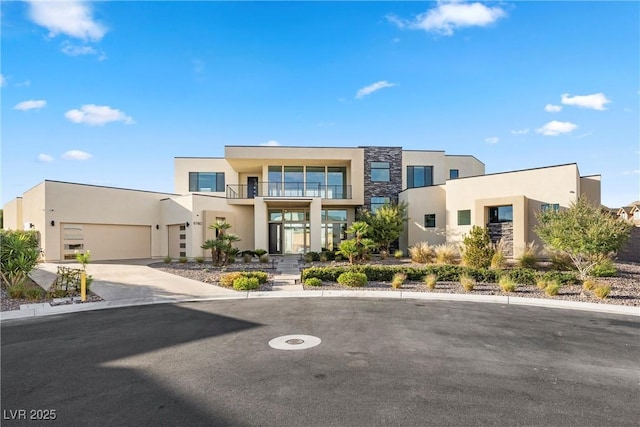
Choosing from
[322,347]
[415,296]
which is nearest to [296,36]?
[415,296]

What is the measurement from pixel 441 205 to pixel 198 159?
19538 mm

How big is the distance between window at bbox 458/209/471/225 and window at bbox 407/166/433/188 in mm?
7073

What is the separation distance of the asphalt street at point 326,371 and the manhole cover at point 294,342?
0.57 feet

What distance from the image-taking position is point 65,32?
1095 centimetres

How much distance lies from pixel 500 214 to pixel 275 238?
14.9 metres

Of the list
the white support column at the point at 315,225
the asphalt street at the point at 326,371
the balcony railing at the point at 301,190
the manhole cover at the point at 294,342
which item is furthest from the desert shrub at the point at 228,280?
the balcony railing at the point at 301,190

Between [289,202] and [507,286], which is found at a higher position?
[289,202]

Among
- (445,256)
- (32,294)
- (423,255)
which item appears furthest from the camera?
(423,255)

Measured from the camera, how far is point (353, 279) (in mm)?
13242

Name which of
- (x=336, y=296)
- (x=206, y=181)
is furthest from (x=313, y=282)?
(x=206, y=181)

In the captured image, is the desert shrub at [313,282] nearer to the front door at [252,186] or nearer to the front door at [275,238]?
the front door at [275,238]

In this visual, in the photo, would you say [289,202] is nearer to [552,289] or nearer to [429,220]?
[429,220]

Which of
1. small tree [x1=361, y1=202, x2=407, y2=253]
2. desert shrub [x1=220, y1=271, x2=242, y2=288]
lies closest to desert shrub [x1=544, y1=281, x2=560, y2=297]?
small tree [x1=361, y1=202, x2=407, y2=253]

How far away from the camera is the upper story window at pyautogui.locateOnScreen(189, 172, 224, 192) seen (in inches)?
1090
